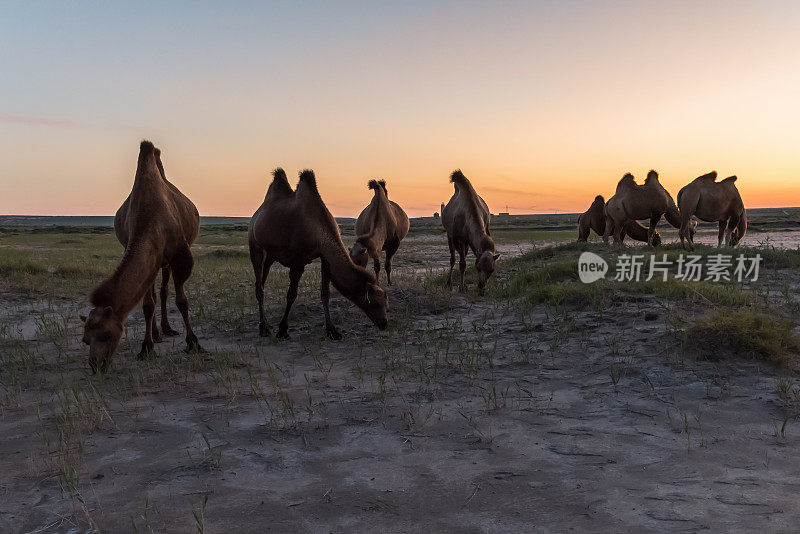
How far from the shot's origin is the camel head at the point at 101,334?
494 cm

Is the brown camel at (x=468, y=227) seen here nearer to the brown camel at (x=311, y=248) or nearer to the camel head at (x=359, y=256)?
the camel head at (x=359, y=256)

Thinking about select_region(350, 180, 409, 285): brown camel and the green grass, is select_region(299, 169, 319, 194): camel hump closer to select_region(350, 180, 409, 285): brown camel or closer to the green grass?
select_region(350, 180, 409, 285): brown camel

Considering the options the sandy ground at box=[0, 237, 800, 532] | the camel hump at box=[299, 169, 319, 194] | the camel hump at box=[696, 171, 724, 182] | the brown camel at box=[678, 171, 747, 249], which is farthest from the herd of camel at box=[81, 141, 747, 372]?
the camel hump at box=[696, 171, 724, 182]

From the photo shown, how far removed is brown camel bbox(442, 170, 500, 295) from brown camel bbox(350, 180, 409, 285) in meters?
1.29

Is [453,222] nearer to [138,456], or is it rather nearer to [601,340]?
[601,340]

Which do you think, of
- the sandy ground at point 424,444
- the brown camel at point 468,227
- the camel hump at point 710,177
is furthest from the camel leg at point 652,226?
the sandy ground at point 424,444

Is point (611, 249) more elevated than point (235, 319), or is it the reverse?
point (611, 249)

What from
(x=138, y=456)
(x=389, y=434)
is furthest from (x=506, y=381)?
(x=138, y=456)

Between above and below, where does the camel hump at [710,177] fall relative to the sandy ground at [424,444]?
above

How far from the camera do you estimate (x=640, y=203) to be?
1567cm

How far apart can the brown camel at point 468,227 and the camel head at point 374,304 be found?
10.5 feet

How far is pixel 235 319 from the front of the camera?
8500mm

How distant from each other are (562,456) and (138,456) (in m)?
2.83

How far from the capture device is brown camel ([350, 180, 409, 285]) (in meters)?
9.43
